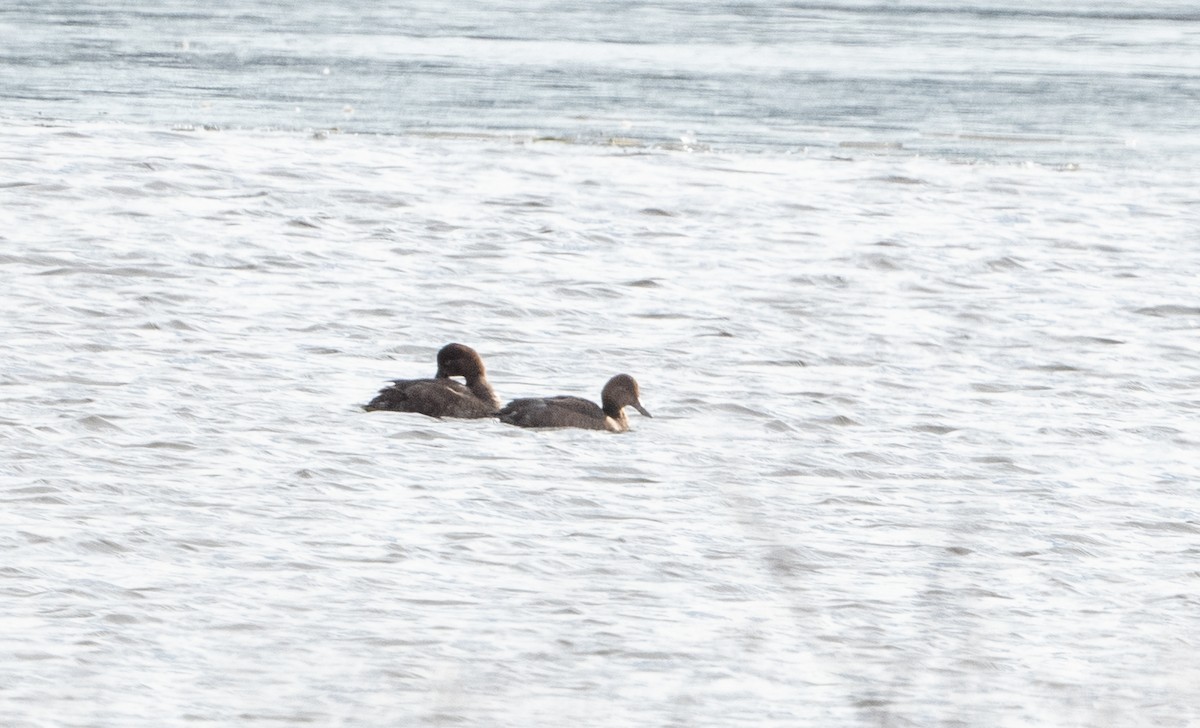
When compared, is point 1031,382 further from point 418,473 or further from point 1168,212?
point 1168,212

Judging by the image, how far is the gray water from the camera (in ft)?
21.5

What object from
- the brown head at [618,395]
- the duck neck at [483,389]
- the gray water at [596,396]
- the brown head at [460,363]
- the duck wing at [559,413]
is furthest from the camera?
the brown head at [460,363]

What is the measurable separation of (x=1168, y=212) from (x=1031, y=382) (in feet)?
20.7

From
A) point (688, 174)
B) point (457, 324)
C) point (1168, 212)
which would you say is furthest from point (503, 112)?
point (457, 324)

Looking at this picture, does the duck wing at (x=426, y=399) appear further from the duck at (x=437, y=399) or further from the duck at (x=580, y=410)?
the duck at (x=580, y=410)

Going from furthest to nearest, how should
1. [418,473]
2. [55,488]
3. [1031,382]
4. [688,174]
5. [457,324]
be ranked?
[688,174] < [457,324] < [1031,382] < [418,473] < [55,488]

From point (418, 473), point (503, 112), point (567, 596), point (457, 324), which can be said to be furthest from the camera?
point (503, 112)

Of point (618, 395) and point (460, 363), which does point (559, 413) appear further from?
point (460, 363)

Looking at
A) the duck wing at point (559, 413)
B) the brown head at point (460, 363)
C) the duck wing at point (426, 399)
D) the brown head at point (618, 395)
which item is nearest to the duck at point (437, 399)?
the duck wing at point (426, 399)

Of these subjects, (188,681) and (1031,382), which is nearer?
(188,681)

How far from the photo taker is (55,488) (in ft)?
27.8

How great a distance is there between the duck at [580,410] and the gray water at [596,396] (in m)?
0.10

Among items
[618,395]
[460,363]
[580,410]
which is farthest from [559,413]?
[460,363]

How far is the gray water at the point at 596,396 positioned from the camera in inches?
258
